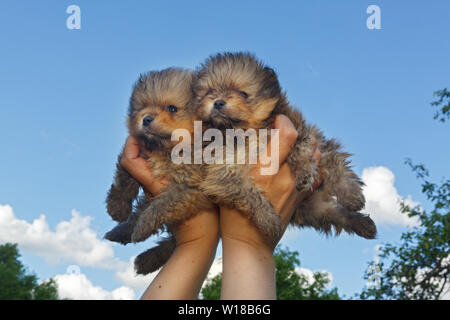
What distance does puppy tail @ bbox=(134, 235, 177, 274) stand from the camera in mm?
3961

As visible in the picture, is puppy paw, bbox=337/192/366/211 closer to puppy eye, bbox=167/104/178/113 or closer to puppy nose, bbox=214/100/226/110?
puppy nose, bbox=214/100/226/110

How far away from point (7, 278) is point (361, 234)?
102ft

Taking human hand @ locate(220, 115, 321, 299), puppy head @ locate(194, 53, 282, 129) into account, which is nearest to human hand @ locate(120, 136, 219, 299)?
human hand @ locate(220, 115, 321, 299)

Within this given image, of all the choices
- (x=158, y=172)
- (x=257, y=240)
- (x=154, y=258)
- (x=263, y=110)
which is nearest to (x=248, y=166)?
(x=263, y=110)

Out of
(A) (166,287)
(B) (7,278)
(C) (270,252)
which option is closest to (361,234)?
(C) (270,252)

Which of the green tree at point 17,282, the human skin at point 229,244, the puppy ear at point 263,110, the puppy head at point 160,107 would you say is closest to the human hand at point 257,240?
the human skin at point 229,244

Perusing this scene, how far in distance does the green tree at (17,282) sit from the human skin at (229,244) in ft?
96.8

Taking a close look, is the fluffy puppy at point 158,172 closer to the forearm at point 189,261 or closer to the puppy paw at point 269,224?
the forearm at point 189,261

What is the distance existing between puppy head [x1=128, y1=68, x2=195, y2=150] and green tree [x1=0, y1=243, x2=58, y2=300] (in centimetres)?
2914

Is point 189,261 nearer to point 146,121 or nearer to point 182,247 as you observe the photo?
point 182,247

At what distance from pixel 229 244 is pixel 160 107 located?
4.63ft

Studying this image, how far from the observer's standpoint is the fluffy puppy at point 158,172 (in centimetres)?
340

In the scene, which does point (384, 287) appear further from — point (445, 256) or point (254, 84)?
point (254, 84)

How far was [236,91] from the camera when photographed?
367 cm
